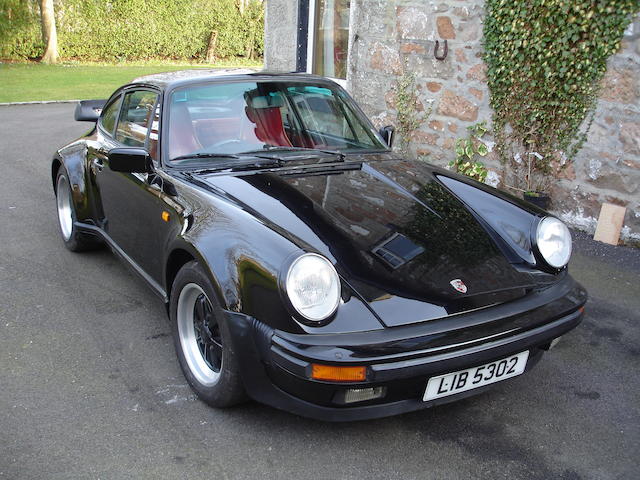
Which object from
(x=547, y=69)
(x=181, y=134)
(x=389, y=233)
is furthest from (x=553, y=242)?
(x=547, y=69)

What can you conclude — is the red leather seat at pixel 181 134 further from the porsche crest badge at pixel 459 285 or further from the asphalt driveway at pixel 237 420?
the porsche crest badge at pixel 459 285

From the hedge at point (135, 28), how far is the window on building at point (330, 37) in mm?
14572

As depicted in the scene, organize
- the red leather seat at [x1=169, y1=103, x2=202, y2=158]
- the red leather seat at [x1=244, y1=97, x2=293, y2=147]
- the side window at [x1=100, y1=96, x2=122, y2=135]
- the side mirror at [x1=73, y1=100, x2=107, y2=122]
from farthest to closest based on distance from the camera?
the side mirror at [x1=73, y1=100, x2=107, y2=122]
the side window at [x1=100, y1=96, x2=122, y2=135]
the red leather seat at [x1=244, y1=97, x2=293, y2=147]
the red leather seat at [x1=169, y1=103, x2=202, y2=158]

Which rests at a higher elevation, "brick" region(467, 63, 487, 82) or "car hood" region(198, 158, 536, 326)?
"brick" region(467, 63, 487, 82)

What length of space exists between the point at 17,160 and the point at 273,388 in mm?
6960

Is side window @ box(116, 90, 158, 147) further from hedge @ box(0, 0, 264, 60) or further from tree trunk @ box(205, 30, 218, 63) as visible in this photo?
tree trunk @ box(205, 30, 218, 63)

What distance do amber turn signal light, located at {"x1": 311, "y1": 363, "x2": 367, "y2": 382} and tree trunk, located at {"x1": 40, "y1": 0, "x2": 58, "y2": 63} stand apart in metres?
21.1

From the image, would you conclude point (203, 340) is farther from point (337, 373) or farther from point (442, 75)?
point (442, 75)

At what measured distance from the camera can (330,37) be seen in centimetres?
917

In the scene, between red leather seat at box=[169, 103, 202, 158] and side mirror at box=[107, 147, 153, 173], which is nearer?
side mirror at box=[107, 147, 153, 173]

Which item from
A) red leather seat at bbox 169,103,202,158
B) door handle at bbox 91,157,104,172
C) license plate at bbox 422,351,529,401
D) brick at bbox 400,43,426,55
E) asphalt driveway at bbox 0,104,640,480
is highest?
brick at bbox 400,43,426,55

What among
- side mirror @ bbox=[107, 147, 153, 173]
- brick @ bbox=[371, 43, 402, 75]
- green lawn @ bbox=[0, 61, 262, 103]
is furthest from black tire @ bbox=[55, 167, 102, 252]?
green lawn @ bbox=[0, 61, 262, 103]

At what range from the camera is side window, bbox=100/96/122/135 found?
4520 millimetres

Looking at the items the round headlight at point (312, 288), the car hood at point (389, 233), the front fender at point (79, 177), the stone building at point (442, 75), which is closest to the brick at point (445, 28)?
the stone building at point (442, 75)
